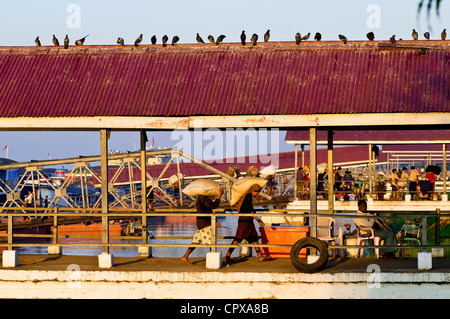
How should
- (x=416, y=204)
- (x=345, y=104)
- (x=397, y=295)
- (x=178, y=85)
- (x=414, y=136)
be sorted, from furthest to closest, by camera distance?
(x=414, y=136) < (x=416, y=204) < (x=178, y=85) < (x=345, y=104) < (x=397, y=295)

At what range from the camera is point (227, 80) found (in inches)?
675

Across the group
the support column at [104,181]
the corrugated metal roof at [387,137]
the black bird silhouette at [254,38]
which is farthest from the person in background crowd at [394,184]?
the support column at [104,181]

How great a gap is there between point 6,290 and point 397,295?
7.50m

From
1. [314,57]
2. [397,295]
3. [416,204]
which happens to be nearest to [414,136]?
[416,204]

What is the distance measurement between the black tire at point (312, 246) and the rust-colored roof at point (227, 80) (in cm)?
260

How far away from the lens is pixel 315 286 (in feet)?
48.9

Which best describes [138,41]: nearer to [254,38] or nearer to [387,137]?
[254,38]

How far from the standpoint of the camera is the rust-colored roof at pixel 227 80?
16281mm

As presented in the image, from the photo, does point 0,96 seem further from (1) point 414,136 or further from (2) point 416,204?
(1) point 414,136

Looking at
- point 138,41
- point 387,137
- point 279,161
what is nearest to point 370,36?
point 138,41

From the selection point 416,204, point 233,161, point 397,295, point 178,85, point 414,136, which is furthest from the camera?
point 233,161

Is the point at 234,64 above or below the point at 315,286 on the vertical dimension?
above

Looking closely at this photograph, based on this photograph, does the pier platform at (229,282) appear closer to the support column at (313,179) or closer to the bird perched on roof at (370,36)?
the support column at (313,179)

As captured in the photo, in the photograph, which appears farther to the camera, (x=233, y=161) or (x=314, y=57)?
(x=233, y=161)
